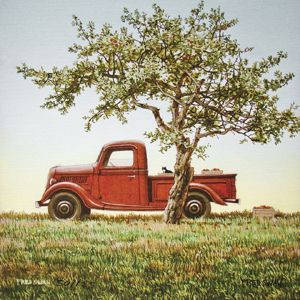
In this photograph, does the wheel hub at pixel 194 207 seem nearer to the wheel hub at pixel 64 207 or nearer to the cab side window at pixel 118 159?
the cab side window at pixel 118 159

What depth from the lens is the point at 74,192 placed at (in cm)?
679

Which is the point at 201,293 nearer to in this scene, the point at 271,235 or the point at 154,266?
the point at 154,266

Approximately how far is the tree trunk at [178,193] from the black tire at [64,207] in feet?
4.51

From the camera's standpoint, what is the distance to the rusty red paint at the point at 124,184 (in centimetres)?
664

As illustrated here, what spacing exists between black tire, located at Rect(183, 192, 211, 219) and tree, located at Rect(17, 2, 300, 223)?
451 millimetres

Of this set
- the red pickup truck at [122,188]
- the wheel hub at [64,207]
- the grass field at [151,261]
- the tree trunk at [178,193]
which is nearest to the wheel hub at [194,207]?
the red pickup truck at [122,188]

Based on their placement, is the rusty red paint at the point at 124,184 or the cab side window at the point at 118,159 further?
the cab side window at the point at 118,159

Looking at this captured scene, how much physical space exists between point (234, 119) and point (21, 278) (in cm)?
343

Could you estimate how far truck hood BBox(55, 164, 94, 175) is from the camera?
6.85 metres

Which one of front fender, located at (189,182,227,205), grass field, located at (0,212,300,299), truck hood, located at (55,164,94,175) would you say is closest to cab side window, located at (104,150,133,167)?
truck hood, located at (55,164,94,175)

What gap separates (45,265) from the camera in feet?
13.1

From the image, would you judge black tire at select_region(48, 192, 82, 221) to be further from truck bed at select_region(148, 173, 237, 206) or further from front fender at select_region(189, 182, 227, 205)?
front fender at select_region(189, 182, 227, 205)

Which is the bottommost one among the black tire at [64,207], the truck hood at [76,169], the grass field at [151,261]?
the grass field at [151,261]

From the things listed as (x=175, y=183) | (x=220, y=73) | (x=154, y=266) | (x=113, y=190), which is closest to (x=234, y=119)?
(x=220, y=73)
